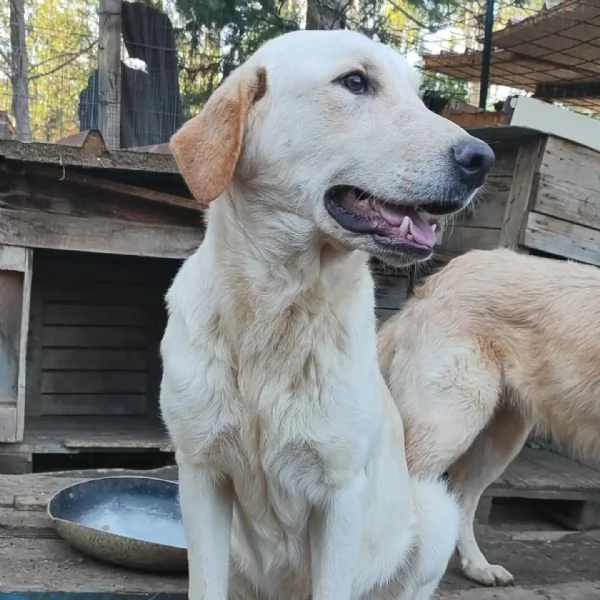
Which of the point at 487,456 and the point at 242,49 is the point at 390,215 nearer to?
the point at 487,456

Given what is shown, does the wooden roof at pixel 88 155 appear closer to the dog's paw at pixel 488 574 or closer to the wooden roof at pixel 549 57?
the dog's paw at pixel 488 574

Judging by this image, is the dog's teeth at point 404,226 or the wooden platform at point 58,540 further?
the wooden platform at point 58,540

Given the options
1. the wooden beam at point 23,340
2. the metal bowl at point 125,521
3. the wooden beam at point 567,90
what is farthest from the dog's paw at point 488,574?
the wooden beam at point 567,90

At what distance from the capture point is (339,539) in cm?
182

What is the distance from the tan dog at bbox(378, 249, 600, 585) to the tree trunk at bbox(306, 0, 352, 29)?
10.1ft

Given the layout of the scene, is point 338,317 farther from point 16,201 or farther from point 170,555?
point 16,201

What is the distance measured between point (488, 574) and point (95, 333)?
4.09 metres

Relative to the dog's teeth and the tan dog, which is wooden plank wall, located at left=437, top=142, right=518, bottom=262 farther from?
the dog's teeth

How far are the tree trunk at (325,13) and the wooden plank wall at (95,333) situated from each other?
218cm

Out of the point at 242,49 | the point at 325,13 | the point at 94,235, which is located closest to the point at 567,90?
the point at 325,13

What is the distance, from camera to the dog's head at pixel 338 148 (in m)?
1.65

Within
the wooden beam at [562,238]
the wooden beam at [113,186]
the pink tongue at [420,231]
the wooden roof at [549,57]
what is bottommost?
the wooden beam at [562,238]

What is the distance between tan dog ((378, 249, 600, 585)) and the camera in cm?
310

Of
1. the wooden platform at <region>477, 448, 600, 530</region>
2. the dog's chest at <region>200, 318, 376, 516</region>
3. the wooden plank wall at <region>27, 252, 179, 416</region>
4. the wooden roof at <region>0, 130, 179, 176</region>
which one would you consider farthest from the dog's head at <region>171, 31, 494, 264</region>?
the wooden plank wall at <region>27, 252, 179, 416</region>
